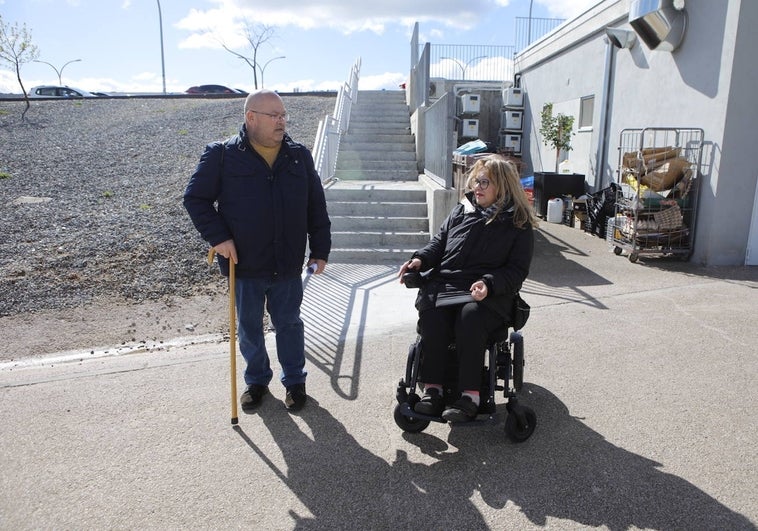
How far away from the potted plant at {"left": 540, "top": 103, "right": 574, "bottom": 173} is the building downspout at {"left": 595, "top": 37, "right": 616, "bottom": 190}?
1255mm

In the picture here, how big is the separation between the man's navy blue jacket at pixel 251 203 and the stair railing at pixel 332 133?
5527mm

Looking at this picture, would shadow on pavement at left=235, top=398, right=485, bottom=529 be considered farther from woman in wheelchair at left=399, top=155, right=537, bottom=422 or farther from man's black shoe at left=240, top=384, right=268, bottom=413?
woman in wheelchair at left=399, top=155, right=537, bottom=422

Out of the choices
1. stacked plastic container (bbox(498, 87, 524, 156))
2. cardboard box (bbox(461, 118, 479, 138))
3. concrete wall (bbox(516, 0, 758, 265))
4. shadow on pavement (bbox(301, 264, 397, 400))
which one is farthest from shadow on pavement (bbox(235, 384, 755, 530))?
cardboard box (bbox(461, 118, 479, 138))

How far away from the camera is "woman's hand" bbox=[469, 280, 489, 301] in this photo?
305 centimetres

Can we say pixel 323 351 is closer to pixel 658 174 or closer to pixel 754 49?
pixel 658 174

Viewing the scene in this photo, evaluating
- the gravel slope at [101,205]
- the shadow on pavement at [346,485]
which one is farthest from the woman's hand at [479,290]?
the gravel slope at [101,205]

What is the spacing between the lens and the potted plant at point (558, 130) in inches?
460

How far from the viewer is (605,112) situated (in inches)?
408

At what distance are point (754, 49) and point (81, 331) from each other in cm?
825

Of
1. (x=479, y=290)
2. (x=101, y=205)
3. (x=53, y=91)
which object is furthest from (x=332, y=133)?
(x=53, y=91)

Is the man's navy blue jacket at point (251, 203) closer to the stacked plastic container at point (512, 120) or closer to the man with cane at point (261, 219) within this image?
the man with cane at point (261, 219)

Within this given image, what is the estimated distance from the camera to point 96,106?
66.6ft

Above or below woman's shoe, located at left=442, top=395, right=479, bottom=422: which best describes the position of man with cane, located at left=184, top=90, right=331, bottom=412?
above

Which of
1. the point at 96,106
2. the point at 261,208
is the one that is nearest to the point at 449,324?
the point at 261,208
